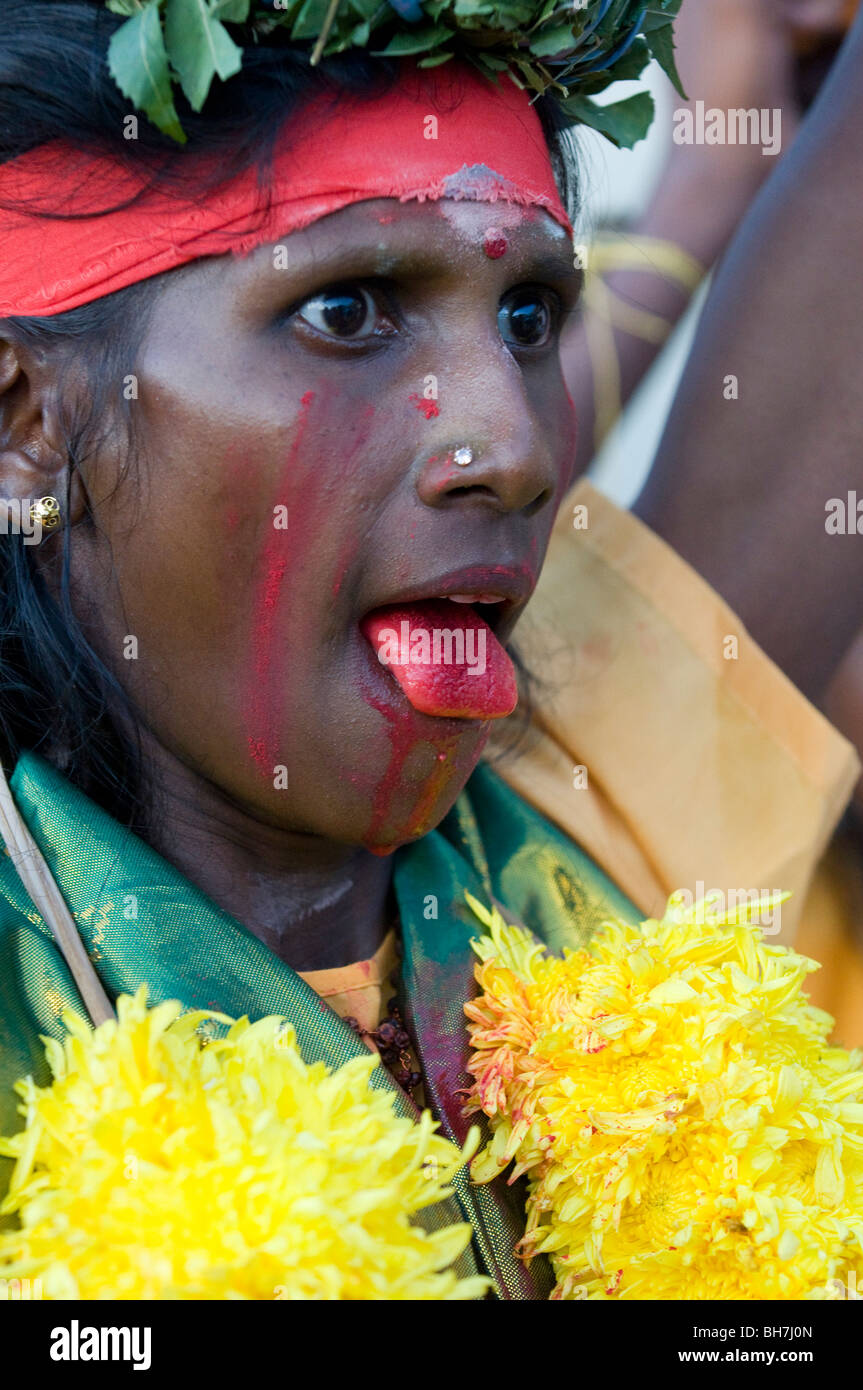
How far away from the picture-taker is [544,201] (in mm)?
1431

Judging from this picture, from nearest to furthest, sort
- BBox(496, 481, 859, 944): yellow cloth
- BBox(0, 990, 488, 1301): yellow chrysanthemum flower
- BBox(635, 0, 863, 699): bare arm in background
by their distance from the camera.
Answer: BBox(0, 990, 488, 1301): yellow chrysanthemum flower, BBox(496, 481, 859, 944): yellow cloth, BBox(635, 0, 863, 699): bare arm in background

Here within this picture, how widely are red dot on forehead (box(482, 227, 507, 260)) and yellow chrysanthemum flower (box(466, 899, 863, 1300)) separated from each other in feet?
2.22

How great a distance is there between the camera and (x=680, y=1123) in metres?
1.30

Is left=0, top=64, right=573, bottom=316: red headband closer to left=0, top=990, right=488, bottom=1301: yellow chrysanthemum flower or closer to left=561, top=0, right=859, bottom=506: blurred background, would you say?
left=0, top=990, right=488, bottom=1301: yellow chrysanthemum flower

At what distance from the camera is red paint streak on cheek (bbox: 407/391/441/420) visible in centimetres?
132

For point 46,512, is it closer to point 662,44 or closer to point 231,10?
point 231,10

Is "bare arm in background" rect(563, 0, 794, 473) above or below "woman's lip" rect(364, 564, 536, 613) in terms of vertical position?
above

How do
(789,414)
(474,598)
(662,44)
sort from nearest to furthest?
1. (474,598)
2. (662,44)
3. (789,414)

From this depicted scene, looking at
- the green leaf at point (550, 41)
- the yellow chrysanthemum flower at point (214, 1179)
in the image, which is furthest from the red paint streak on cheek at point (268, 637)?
the green leaf at point (550, 41)

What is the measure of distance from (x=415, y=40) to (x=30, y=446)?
0.54 m

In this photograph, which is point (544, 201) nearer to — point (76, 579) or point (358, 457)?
point (358, 457)

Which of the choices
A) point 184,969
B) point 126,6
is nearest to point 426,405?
point 126,6

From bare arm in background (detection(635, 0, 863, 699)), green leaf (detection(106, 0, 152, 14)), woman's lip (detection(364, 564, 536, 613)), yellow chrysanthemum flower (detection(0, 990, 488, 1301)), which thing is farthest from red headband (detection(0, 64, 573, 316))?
bare arm in background (detection(635, 0, 863, 699))
